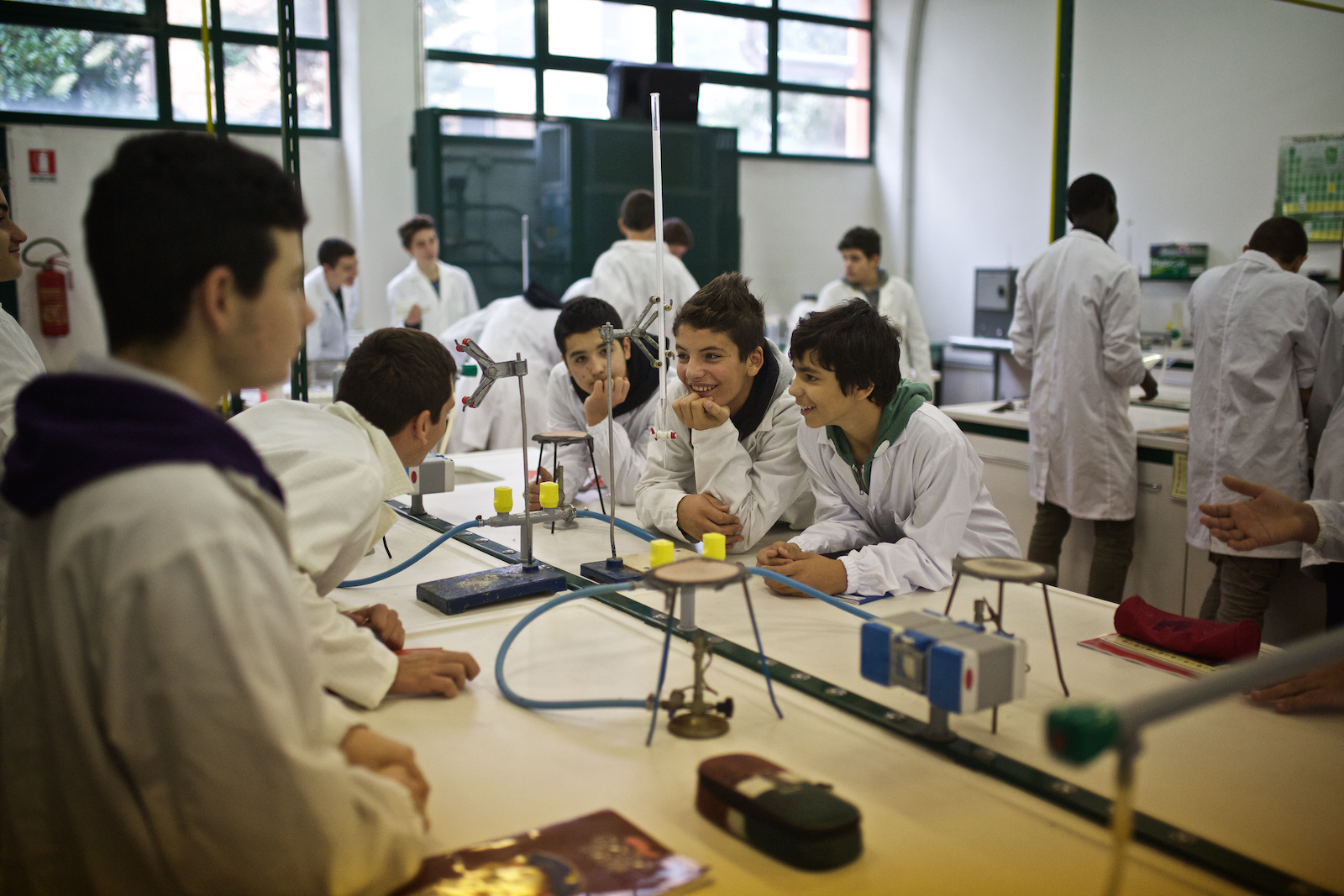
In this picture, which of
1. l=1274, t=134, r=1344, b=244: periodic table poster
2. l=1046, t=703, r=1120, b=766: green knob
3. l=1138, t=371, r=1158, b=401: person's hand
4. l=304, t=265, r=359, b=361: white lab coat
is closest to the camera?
l=1046, t=703, r=1120, b=766: green knob

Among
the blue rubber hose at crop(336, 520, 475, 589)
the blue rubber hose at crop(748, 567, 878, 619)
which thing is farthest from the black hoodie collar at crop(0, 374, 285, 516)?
the blue rubber hose at crop(336, 520, 475, 589)

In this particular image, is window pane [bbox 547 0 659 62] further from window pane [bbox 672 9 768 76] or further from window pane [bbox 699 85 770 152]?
window pane [bbox 699 85 770 152]

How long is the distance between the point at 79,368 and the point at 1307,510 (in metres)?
1.80

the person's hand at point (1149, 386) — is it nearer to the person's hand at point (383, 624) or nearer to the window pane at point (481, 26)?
the person's hand at point (383, 624)

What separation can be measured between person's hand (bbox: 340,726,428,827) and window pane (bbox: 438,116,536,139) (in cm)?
521

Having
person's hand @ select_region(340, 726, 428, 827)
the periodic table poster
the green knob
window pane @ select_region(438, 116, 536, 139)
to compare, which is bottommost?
person's hand @ select_region(340, 726, 428, 827)

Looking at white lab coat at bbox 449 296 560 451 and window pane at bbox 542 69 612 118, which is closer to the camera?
white lab coat at bbox 449 296 560 451

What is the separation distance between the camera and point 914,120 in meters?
7.42

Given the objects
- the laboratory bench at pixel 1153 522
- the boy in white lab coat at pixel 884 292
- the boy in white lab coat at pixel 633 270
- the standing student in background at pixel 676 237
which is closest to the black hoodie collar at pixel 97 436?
the laboratory bench at pixel 1153 522

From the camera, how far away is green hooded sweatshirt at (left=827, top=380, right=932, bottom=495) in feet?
5.67

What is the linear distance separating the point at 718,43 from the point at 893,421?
19.8 feet

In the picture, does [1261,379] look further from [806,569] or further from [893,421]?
[806,569]

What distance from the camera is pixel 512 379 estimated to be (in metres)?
3.90

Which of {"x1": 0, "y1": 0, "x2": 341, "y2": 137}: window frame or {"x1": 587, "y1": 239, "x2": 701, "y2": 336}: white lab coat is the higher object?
{"x1": 0, "y1": 0, "x2": 341, "y2": 137}: window frame
